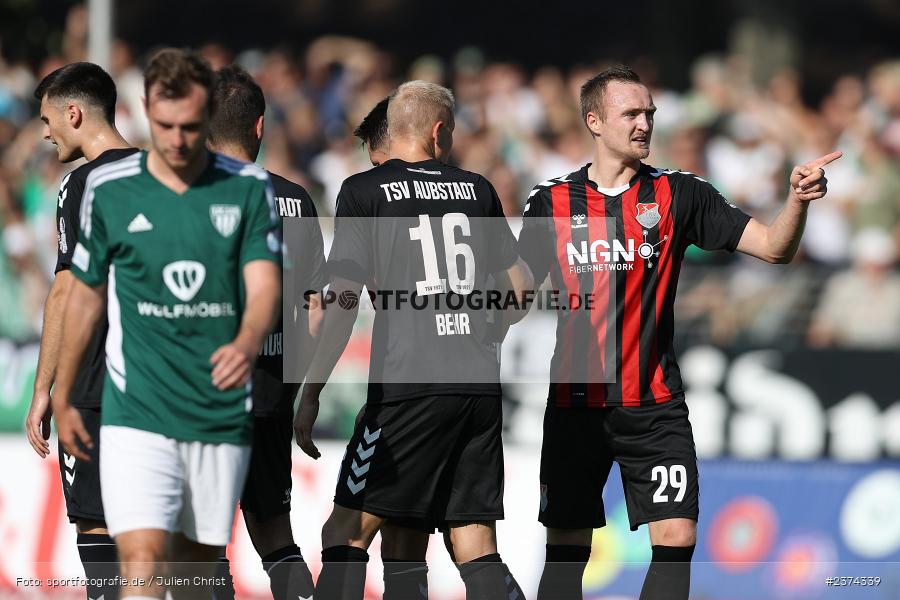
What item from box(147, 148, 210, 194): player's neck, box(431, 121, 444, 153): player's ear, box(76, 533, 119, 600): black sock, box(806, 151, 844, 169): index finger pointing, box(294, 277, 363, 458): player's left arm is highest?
box(431, 121, 444, 153): player's ear

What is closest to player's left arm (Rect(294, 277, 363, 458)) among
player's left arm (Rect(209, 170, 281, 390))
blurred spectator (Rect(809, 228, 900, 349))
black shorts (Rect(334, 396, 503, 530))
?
black shorts (Rect(334, 396, 503, 530))

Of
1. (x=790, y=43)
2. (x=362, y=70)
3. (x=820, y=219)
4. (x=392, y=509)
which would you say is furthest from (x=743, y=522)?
(x=790, y=43)

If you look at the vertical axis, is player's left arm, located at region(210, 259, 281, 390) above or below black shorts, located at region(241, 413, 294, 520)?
above

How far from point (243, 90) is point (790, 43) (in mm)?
13647

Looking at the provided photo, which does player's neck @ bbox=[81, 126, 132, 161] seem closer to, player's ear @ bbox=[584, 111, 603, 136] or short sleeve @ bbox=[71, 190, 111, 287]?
short sleeve @ bbox=[71, 190, 111, 287]

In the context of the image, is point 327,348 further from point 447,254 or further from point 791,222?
point 791,222

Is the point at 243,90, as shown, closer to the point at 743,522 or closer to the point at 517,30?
the point at 743,522

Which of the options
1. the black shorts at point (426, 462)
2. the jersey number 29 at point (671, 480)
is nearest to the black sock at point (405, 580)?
the black shorts at point (426, 462)

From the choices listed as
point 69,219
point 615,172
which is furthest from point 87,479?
point 615,172

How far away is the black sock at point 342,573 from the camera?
6383 mm

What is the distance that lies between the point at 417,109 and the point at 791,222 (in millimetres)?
1826

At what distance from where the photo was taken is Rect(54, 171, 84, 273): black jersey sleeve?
251 inches

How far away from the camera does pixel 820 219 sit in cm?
1270

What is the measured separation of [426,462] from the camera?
20.7ft
